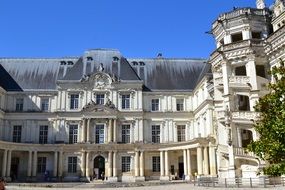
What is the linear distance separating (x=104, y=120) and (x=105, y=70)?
24.5 ft

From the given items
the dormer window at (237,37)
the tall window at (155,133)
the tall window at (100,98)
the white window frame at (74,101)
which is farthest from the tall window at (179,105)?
the dormer window at (237,37)

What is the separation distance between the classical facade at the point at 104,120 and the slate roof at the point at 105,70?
14 centimetres

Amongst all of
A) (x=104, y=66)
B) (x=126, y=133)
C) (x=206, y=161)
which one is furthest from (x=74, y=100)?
(x=206, y=161)

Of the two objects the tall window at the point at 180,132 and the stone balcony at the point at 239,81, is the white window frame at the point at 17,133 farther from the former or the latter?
the stone balcony at the point at 239,81

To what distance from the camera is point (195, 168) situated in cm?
4772

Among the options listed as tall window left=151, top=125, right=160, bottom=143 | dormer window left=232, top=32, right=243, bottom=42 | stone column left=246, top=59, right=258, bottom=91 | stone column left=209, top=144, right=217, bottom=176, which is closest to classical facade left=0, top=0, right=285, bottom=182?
tall window left=151, top=125, right=160, bottom=143

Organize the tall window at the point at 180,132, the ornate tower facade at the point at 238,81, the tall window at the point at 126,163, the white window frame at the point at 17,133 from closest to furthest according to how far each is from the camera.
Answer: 1. the ornate tower facade at the point at 238,81
2. the tall window at the point at 126,163
3. the white window frame at the point at 17,133
4. the tall window at the point at 180,132

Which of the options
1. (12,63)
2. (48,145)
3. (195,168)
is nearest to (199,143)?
(195,168)

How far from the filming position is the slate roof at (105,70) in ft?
175

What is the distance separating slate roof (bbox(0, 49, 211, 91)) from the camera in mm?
53281

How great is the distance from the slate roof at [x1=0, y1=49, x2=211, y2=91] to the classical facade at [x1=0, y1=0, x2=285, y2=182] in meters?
0.14

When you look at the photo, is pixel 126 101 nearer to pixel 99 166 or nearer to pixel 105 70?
pixel 105 70

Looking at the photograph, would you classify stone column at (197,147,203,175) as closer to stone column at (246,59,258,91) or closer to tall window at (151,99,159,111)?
tall window at (151,99,159,111)

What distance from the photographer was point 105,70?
2110 inches
